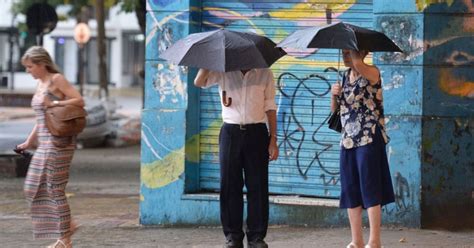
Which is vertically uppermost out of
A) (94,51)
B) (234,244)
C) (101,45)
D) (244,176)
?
(94,51)

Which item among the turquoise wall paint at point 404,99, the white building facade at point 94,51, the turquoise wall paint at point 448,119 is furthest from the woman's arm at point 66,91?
the white building facade at point 94,51

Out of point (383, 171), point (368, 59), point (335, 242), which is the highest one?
point (368, 59)

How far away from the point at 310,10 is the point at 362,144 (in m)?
2.39

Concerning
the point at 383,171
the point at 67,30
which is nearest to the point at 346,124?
the point at 383,171

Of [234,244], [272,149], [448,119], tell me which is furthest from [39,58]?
[448,119]

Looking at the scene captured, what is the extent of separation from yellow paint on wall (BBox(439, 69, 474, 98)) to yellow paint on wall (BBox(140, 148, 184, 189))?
8.47 feet

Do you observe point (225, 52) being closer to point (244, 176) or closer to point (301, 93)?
point (244, 176)

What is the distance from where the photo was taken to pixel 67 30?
63.7 metres

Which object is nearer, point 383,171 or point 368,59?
point 383,171

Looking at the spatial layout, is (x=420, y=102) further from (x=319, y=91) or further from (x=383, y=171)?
(x=383, y=171)

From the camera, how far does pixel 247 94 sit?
795 cm

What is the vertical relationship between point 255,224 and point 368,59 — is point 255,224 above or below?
below

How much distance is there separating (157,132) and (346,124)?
2.72 metres

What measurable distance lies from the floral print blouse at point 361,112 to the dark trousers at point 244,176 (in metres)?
0.67
